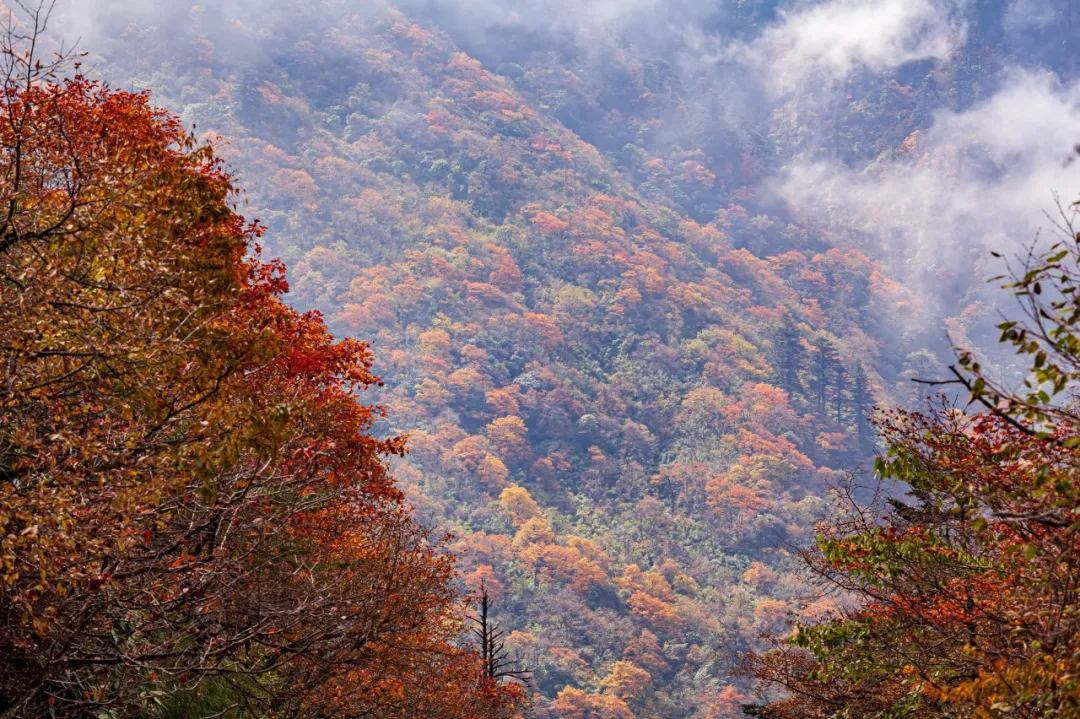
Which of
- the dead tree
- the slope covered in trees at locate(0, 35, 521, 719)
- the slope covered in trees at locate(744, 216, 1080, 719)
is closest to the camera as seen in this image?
the slope covered in trees at locate(744, 216, 1080, 719)

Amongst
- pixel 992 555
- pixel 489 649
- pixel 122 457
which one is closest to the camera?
pixel 122 457

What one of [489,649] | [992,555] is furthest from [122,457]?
[489,649]

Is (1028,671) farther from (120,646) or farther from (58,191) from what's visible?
(58,191)

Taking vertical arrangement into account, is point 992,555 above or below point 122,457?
above

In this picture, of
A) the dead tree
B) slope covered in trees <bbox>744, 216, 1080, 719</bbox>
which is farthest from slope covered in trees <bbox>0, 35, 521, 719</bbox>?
the dead tree

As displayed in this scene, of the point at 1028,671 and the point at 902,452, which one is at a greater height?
the point at 902,452

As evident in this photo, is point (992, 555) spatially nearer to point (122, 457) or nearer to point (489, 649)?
point (122, 457)

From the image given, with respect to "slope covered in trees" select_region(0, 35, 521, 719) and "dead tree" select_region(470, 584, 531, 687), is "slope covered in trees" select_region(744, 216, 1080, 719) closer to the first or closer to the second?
"slope covered in trees" select_region(0, 35, 521, 719)

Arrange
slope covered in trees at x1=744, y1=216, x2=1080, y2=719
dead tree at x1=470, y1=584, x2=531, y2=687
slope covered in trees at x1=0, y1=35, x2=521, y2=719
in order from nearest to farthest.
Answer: slope covered in trees at x1=744, y1=216, x2=1080, y2=719
slope covered in trees at x1=0, y1=35, x2=521, y2=719
dead tree at x1=470, y1=584, x2=531, y2=687

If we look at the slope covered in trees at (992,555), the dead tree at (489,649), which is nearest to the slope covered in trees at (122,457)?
the slope covered in trees at (992,555)

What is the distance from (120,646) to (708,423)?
188 metres

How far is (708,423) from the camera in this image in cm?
19275

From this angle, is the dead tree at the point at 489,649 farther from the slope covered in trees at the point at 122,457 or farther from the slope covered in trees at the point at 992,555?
the slope covered in trees at the point at 122,457

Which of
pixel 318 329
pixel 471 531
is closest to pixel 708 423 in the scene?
pixel 471 531
